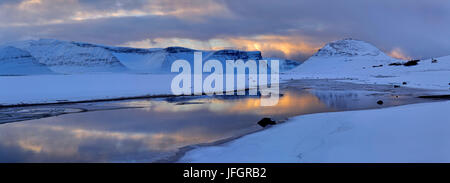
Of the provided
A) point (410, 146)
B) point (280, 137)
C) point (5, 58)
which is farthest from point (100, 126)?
point (5, 58)

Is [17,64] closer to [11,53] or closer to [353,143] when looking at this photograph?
[11,53]

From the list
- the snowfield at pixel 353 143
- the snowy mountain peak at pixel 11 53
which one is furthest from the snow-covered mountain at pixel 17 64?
the snowfield at pixel 353 143

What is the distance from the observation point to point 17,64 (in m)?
150

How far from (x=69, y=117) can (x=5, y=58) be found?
17576cm

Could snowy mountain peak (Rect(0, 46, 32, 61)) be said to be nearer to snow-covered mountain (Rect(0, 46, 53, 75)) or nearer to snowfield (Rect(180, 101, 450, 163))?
snow-covered mountain (Rect(0, 46, 53, 75))

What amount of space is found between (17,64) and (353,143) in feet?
582

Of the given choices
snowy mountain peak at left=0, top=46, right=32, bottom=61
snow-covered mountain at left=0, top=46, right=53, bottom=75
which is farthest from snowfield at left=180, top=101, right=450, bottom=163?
snowy mountain peak at left=0, top=46, right=32, bottom=61

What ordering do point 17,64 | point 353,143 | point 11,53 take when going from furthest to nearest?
1. point 11,53
2. point 17,64
3. point 353,143

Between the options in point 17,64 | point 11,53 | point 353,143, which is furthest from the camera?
point 11,53


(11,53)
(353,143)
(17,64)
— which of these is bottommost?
(353,143)

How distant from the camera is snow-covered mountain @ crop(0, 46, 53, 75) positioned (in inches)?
5507

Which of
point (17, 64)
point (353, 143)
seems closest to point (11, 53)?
point (17, 64)
